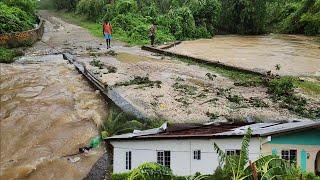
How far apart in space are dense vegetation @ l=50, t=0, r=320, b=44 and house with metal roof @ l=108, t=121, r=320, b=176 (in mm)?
22665

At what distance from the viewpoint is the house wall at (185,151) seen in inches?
406

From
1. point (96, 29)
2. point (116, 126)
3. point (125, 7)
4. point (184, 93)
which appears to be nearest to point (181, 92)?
point (184, 93)

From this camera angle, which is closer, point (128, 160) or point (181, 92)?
point (128, 160)

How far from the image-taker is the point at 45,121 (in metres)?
15.9

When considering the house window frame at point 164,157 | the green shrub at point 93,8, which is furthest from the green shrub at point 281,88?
the green shrub at point 93,8

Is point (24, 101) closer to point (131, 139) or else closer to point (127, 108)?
point (127, 108)

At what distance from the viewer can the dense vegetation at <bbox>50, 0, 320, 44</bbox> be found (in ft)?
123

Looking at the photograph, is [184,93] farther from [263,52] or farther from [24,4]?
[24,4]

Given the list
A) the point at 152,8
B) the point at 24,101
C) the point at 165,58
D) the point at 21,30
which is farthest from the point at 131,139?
the point at 152,8

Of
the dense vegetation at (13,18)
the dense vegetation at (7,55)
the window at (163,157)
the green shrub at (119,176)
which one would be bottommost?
the green shrub at (119,176)

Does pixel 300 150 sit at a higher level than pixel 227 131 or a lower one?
lower

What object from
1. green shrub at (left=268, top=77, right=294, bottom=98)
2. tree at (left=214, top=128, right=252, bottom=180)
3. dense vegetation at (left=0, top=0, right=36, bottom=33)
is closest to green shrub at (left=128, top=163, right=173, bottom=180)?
tree at (left=214, top=128, right=252, bottom=180)

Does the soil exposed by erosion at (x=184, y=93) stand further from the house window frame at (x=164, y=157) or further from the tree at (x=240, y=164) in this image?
the tree at (x=240, y=164)

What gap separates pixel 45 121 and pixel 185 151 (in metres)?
6.64
